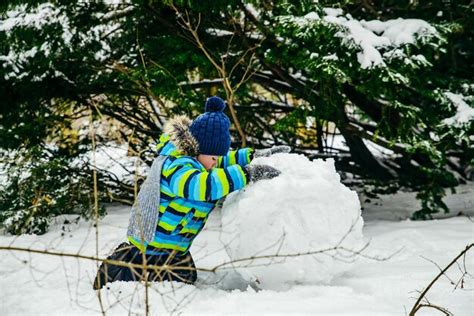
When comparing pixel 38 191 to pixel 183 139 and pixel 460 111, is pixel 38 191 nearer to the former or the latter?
pixel 183 139

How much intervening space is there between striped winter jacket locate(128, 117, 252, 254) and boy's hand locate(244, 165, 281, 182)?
3.7 inches

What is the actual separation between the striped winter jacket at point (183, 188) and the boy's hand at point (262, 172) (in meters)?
0.10

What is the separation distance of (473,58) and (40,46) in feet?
14.4

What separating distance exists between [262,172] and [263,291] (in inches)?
28.4

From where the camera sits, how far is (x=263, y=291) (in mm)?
2719

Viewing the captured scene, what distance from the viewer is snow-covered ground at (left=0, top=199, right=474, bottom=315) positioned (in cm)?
240

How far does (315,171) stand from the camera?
3006 millimetres

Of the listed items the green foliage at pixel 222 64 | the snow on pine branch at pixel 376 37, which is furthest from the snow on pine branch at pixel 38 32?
the snow on pine branch at pixel 376 37

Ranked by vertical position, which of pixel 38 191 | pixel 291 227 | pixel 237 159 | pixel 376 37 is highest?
pixel 376 37

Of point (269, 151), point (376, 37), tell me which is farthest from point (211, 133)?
point (376, 37)

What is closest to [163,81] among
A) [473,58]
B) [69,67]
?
[69,67]

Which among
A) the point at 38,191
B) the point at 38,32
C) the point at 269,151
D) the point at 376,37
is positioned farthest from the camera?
the point at 38,191

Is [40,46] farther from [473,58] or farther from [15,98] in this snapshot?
[473,58]

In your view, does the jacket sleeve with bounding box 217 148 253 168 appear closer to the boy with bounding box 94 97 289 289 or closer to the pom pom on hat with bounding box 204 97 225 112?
the boy with bounding box 94 97 289 289
